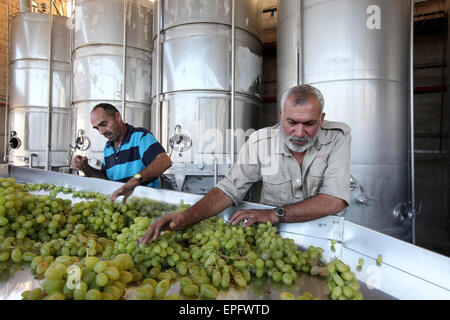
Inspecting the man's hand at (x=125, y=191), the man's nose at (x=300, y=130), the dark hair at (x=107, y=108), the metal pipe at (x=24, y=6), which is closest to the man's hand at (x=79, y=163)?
the dark hair at (x=107, y=108)

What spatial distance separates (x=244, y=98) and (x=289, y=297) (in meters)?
3.38

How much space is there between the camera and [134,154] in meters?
2.43

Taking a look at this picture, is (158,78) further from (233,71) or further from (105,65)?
(105,65)

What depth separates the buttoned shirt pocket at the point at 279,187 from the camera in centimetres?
181

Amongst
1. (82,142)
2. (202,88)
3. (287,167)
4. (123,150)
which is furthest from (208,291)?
(82,142)

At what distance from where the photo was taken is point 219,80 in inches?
145

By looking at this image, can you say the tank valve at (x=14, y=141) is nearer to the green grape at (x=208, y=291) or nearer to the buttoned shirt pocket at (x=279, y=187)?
the buttoned shirt pocket at (x=279, y=187)

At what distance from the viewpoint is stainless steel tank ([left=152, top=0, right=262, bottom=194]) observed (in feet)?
11.9

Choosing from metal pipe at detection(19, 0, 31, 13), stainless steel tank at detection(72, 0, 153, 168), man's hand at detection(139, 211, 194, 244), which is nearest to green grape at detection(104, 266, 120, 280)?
man's hand at detection(139, 211, 194, 244)

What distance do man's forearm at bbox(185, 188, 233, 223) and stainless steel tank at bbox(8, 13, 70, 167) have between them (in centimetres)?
496

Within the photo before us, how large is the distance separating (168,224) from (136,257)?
9.1 inches
